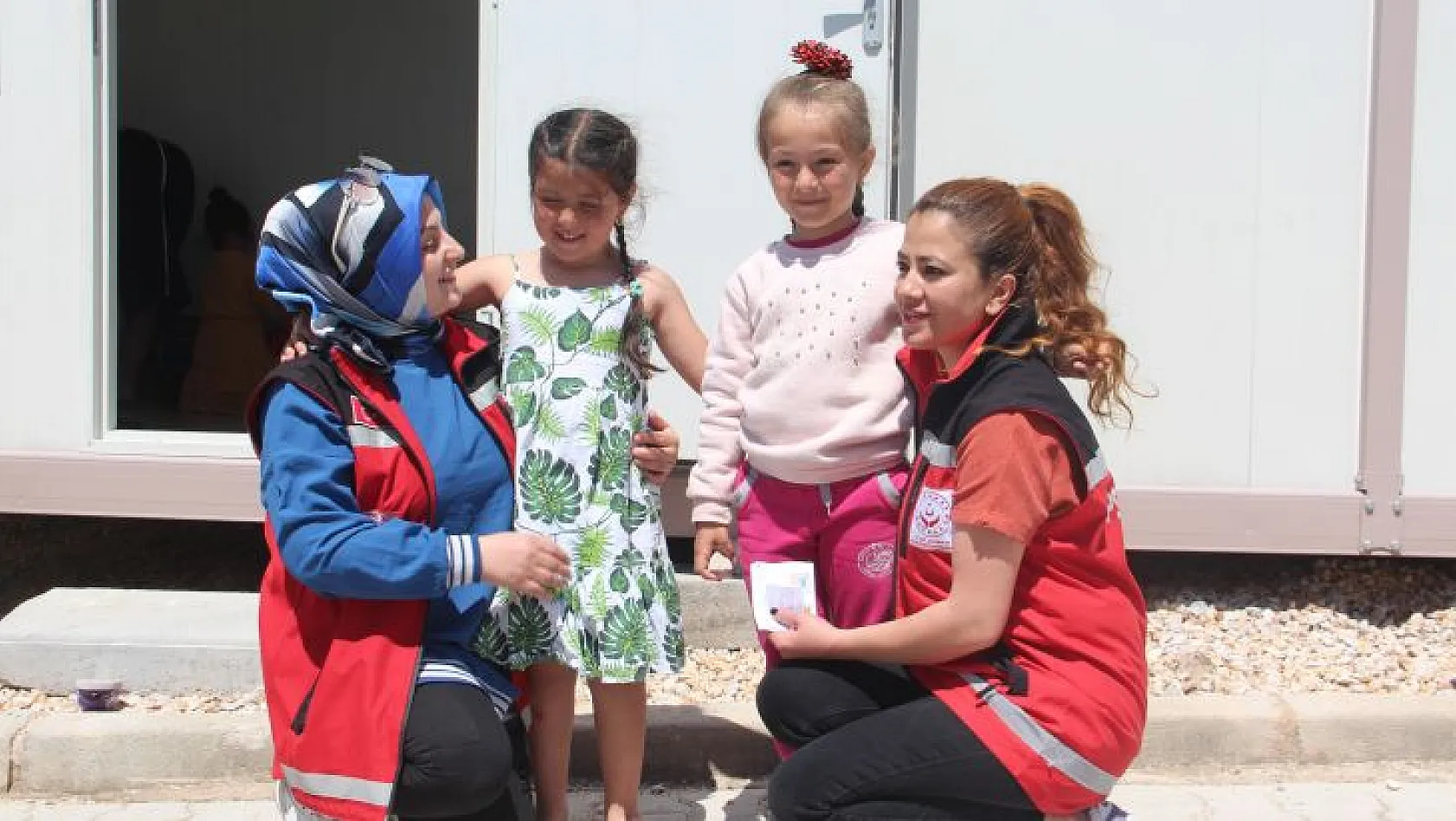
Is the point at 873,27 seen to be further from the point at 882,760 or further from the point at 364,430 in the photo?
the point at 882,760

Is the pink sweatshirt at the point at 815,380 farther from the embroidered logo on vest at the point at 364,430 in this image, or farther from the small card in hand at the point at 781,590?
the embroidered logo on vest at the point at 364,430

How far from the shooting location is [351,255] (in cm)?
246

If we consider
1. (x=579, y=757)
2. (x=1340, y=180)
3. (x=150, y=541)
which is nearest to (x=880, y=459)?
(x=579, y=757)

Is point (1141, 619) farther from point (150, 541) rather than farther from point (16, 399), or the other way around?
point (150, 541)

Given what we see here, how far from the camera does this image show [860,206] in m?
2.96

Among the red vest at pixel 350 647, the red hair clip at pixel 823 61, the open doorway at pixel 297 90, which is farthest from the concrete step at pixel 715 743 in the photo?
the open doorway at pixel 297 90

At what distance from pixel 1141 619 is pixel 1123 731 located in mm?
211

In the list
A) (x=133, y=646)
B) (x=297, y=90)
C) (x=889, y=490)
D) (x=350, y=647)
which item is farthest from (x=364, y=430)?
(x=297, y=90)

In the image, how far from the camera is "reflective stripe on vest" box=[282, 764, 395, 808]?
2.34 m

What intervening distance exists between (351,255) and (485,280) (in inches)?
17.8

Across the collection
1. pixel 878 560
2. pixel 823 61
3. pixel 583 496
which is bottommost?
pixel 878 560

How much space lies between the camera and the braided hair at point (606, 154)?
106 inches

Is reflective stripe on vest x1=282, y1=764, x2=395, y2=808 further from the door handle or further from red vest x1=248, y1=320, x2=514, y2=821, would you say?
the door handle

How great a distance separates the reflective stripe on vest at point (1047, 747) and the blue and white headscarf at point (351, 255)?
4.01 ft
